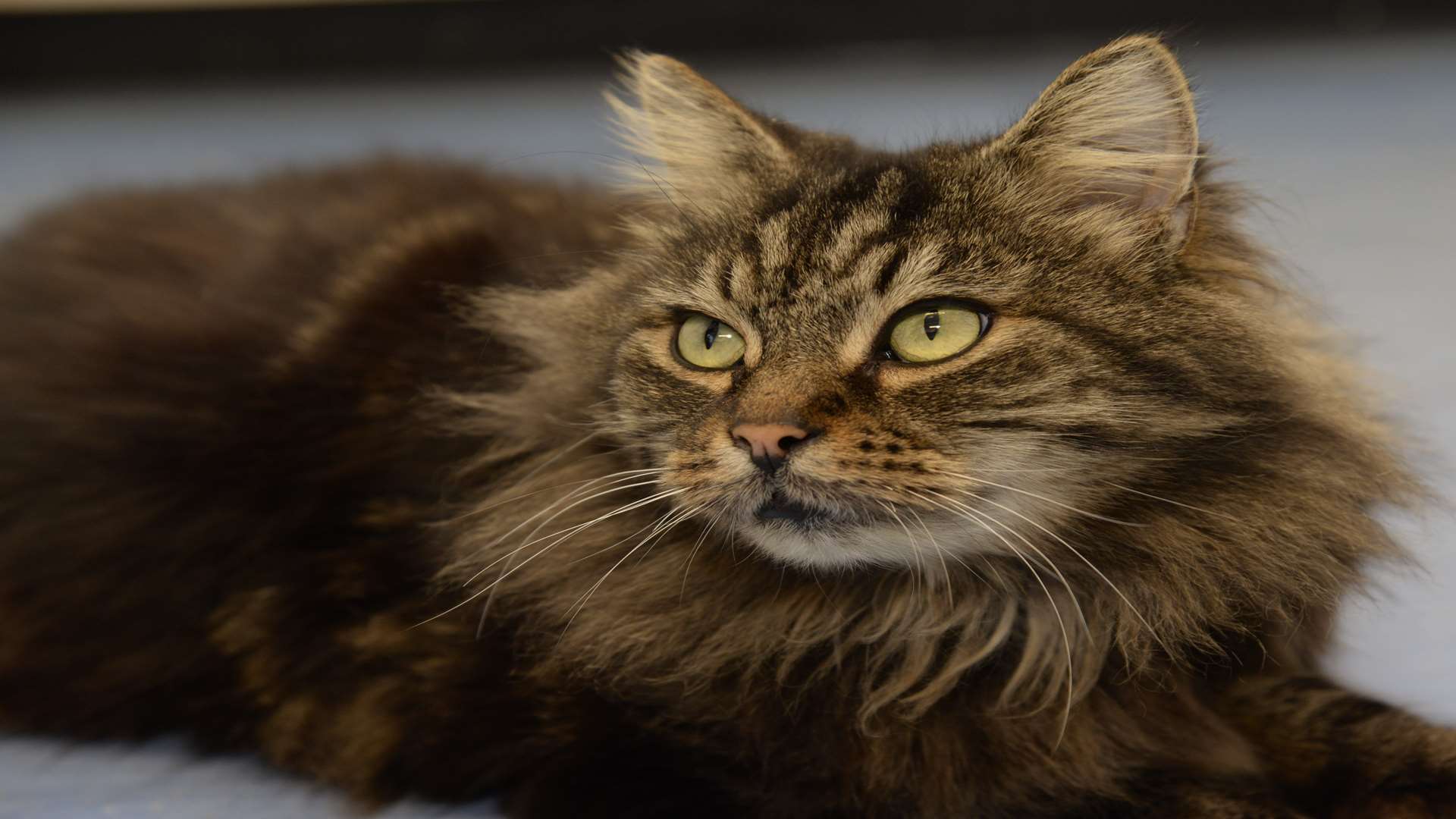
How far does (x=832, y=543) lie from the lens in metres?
1.36

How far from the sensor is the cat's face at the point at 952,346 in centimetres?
132

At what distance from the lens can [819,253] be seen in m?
1.44

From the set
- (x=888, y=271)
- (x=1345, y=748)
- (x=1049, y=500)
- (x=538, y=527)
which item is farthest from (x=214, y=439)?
(x=1345, y=748)

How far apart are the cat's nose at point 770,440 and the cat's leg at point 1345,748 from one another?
1.93 ft

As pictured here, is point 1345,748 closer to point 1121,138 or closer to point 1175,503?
point 1175,503

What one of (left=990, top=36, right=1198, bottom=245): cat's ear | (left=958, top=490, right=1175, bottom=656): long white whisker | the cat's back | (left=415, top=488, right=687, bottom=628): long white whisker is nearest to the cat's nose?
(left=415, top=488, right=687, bottom=628): long white whisker

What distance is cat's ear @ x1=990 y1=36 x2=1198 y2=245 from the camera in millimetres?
1383

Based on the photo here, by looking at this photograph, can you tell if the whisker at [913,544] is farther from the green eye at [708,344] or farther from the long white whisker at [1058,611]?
the green eye at [708,344]

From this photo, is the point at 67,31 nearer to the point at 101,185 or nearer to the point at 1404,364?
the point at 101,185

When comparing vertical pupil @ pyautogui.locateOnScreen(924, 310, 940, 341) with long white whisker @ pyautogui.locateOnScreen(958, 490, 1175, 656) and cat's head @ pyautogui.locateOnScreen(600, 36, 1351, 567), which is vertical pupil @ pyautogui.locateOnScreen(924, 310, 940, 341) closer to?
cat's head @ pyautogui.locateOnScreen(600, 36, 1351, 567)

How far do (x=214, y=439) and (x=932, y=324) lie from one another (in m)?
0.92

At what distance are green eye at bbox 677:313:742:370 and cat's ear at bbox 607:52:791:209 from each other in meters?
0.19

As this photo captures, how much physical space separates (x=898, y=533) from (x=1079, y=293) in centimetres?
30

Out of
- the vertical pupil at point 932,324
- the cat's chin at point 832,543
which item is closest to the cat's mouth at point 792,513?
the cat's chin at point 832,543
